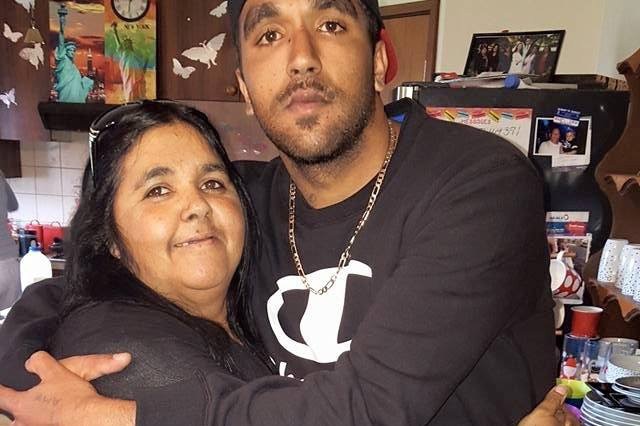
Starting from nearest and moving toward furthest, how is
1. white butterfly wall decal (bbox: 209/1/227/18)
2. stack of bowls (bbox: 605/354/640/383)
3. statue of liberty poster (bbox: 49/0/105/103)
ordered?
stack of bowls (bbox: 605/354/640/383) < white butterfly wall decal (bbox: 209/1/227/18) < statue of liberty poster (bbox: 49/0/105/103)

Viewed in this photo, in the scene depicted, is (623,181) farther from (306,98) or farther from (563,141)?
(306,98)

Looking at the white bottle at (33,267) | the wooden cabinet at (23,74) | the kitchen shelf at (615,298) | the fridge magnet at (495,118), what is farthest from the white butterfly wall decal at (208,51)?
the kitchen shelf at (615,298)

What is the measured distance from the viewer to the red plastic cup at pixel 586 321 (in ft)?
5.42

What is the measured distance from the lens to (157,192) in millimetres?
965

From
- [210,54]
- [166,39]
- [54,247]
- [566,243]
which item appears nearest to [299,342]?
[566,243]

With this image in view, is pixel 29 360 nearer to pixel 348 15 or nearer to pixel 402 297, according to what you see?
pixel 402 297

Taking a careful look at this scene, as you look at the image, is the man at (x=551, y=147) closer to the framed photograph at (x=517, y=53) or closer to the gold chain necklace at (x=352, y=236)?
the framed photograph at (x=517, y=53)

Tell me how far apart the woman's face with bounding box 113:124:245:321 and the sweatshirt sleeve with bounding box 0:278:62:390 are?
16 cm

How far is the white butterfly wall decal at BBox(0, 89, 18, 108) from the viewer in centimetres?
300

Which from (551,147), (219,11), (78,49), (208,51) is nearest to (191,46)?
(208,51)

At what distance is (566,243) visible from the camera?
1.85 m

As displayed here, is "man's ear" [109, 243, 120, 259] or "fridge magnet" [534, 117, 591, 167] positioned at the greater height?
"fridge magnet" [534, 117, 591, 167]

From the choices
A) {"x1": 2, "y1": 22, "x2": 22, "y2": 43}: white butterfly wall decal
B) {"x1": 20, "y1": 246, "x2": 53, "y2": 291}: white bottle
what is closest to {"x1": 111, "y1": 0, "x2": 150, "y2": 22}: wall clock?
{"x1": 2, "y1": 22, "x2": 22, "y2": 43}: white butterfly wall decal

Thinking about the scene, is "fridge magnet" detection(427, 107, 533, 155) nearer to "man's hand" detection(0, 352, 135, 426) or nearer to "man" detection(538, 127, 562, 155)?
"man" detection(538, 127, 562, 155)
